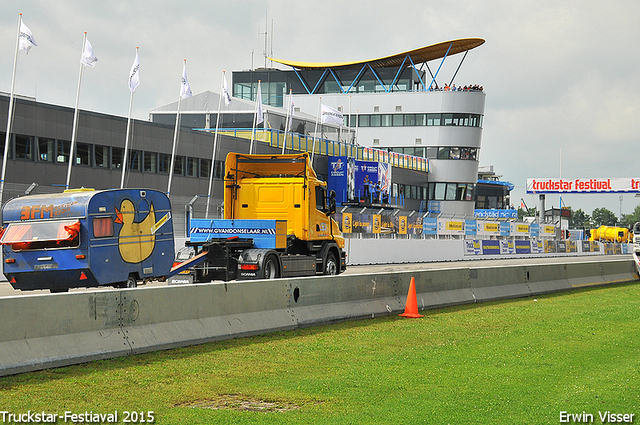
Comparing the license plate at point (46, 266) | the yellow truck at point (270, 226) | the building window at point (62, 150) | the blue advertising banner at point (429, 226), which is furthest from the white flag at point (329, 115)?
the license plate at point (46, 266)

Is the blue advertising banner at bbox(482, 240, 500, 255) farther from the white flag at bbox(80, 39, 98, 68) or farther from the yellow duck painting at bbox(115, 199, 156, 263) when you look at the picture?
the yellow duck painting at bbox(115, 199, 156, 263)

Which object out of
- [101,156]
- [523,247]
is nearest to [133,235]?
[101,156]

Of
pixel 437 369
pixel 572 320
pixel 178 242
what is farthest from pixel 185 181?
pixel 437 369

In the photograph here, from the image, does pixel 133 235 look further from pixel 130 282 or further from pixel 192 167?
pixel 192 167

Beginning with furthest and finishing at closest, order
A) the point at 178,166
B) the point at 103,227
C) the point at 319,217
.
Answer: the point at 178,166
the point at 319,217
the point at 103,227

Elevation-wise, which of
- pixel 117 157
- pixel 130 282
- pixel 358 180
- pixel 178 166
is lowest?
pixel 130 282

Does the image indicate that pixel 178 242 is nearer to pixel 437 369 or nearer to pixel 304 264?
pixel 304 264

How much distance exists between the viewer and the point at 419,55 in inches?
3364

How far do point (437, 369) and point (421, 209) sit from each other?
73788 mm

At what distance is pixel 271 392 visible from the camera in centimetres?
775

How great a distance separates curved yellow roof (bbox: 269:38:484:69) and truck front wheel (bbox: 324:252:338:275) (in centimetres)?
6176

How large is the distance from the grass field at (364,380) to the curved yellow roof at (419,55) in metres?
73.2

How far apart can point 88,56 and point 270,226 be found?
1815 centimetres

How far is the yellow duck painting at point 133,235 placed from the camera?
17.4 m
